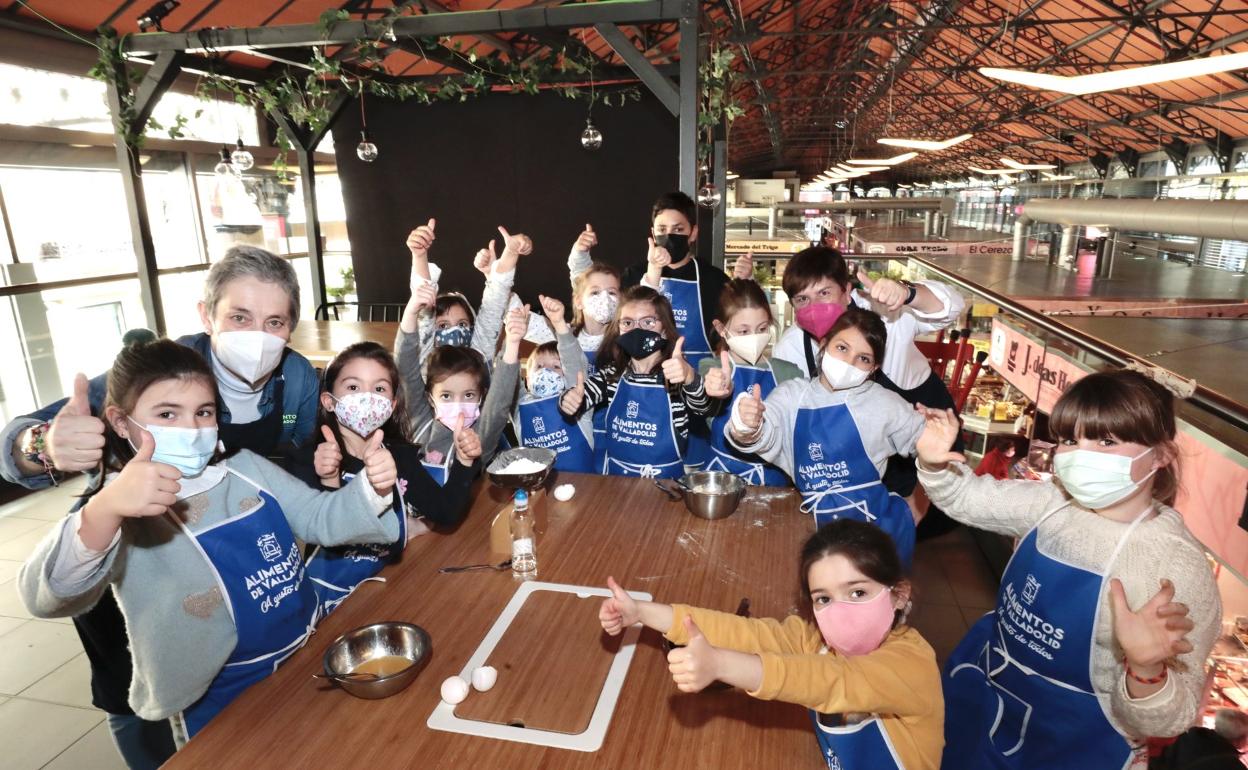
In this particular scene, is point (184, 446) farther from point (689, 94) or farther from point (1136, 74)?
point (1136, 74)

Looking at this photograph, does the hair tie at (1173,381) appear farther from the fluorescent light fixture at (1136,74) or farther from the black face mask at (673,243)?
the black face mask at (673,243)

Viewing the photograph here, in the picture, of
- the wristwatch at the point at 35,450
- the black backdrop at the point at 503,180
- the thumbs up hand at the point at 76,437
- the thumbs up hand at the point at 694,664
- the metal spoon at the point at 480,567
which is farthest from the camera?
the black backdrop at the point at 503,180

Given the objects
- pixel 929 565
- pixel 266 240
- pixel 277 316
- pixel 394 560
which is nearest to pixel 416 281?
pixel 277 316

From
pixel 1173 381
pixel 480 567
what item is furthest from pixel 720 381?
pixel 1173 381

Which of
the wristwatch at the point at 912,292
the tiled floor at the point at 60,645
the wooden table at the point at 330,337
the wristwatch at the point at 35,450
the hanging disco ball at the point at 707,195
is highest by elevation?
the hanging disco ball at the point at 707,195

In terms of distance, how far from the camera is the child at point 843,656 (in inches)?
56.1

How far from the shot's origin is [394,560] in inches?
90.0

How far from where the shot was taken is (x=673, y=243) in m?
4.04

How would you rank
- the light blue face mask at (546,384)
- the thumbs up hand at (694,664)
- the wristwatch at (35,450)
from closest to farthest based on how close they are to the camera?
the thumbs up hand at (694,664) → the wristwatch at (35,450) → the light blue face mask at (546,384)

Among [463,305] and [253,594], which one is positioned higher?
[463,305]

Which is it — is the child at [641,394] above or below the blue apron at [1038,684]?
above

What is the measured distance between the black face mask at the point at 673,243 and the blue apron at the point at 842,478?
5.65 ft

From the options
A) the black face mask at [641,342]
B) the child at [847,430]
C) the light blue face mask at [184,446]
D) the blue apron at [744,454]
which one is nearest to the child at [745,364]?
the blue apron at [744,454]

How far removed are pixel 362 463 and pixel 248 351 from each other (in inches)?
A: 21.4
